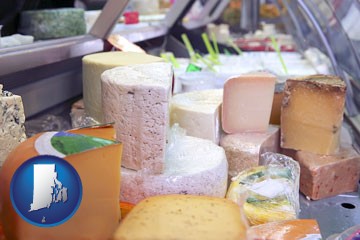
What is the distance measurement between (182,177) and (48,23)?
93 centimetres

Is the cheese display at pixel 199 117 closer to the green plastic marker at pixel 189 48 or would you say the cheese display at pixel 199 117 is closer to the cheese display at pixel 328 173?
the cheese display at pixel 328 173

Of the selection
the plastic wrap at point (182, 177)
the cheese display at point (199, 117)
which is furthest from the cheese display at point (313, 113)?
the plastic wrap at point (182, 177)

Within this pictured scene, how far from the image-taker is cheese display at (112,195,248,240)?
667 mm

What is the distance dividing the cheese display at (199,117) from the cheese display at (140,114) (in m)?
0.30

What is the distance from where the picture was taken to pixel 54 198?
0.70 meters

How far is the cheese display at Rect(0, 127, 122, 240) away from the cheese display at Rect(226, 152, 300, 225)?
300 mm

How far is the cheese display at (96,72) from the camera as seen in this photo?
47.9 inches

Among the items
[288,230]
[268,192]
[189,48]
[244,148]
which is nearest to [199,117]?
[244,148]

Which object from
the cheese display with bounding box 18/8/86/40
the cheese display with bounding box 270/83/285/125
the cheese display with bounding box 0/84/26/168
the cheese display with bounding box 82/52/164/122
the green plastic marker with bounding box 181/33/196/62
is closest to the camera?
the cheese display with bounding box 0/84/26/168

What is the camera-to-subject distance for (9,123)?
820 millimetres

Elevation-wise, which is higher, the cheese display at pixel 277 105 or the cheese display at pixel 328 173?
the cheese display at pixel 277 105

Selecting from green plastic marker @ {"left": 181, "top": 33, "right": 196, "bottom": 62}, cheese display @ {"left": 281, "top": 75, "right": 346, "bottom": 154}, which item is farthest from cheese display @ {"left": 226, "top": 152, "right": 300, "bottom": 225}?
green plastic marker @ {"left": 181, "top": 33, "right": 196, "bottom": 62}

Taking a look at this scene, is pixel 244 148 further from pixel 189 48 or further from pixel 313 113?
pixel 189 48

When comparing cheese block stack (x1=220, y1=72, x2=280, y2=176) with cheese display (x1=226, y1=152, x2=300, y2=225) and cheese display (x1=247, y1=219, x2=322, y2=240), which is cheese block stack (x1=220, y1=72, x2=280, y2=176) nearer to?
cheese display (x1=226, y1=152, x2=300, y2=225)
